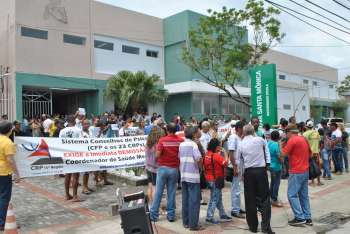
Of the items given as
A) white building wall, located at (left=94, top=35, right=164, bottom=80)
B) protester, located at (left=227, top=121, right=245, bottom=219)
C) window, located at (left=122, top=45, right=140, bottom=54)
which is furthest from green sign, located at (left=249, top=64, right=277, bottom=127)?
window, located at (left=122, top=45, right=140, bottom=54)

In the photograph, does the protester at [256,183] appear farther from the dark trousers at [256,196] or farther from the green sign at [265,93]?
the green sign at [265,93]

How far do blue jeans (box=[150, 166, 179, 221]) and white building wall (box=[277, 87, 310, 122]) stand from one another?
3006 centimetres

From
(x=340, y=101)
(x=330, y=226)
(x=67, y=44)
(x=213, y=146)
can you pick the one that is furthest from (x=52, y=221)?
(x=340, y=101)

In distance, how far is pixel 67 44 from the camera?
23703 millimetres

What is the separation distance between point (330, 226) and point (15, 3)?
65.2ft

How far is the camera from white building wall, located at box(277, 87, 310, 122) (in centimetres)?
3662

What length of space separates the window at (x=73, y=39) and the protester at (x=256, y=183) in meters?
19.2

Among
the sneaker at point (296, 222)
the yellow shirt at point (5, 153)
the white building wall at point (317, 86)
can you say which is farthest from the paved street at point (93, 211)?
the white building wall at point (317, 86)

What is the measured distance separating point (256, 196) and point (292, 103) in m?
32.7

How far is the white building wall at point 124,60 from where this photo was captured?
26.1 meters

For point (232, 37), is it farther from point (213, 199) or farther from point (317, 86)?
point (317, 86)

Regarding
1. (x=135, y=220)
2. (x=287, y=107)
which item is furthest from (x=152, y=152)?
(x=287, y=107)

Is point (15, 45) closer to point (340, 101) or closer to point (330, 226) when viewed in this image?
point (330, 226)

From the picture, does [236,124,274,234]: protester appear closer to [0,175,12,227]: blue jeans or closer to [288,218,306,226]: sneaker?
[288,218,306,226]: sneaker
